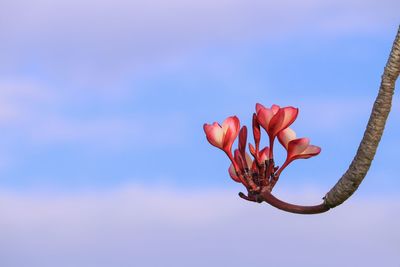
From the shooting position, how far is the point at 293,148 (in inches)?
174

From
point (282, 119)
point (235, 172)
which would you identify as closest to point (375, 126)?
point (282, 119)

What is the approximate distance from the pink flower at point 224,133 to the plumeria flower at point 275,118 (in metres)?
0.12

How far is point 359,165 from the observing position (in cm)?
408

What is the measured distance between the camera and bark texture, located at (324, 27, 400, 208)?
400cm

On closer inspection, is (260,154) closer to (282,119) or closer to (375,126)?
(282,119)

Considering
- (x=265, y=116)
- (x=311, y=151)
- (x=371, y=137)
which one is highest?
(x=265, y=116)

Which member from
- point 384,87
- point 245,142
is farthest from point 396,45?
point 245,142

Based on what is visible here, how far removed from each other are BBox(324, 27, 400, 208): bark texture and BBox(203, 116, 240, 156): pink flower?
0.54 m

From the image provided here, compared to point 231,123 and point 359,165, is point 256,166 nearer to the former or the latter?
point 231,123

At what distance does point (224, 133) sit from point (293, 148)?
0.31 meters

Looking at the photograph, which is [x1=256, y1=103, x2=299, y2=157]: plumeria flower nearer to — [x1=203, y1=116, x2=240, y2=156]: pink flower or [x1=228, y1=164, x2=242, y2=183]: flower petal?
[x1=203, y1=116, x2=240, y2=156]: pink flower

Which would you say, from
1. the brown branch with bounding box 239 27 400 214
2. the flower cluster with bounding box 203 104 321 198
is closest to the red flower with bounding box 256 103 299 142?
the flower cluster with bounding box 203 104 321 198

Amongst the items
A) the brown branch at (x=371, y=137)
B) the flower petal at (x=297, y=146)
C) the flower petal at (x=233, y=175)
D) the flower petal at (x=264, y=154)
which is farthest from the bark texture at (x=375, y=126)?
the flower petal at (x=233, y=175)

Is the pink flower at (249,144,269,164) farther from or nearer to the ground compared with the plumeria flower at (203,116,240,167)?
nearer to the ground
